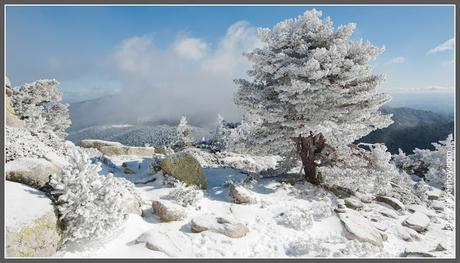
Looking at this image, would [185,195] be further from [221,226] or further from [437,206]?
[437,206]

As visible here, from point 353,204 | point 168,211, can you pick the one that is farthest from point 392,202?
point 168,211

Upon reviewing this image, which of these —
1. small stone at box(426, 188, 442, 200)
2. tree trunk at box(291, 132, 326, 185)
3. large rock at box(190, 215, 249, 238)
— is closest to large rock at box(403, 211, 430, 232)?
tree trunk at box(291, 132, 326, 185)

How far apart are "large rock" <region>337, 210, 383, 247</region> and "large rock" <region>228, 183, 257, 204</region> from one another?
10.0 ft

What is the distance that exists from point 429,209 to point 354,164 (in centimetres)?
430

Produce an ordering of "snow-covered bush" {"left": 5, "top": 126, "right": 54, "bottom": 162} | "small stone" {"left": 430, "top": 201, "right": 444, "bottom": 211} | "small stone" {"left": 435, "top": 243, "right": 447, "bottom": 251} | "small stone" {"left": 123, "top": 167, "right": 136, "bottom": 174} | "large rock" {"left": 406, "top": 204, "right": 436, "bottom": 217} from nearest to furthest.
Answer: "snow-covered bush" {"left": 5, "top": 126, "right": 54, "bottom": 162} → "small stone" {"left": 435, "top": 243, "right": 447, "bottom": 251} → "large rock" {"left": 406, "top": 204, "right": 436, "bottom": 217} → "small stone" {"left": 123, "top": 167, "right": 136, "bottom": 174} → "small stone" {"left": 430, "top": 201, "right": 444, "bottom": 211}

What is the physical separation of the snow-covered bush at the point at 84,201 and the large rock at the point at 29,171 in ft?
1.16

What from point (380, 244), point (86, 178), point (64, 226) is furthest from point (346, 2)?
point (64, 226)

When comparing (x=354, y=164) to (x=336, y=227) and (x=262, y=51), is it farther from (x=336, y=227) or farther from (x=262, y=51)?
(x=262, y=51)

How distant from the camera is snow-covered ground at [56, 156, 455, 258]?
8.80m

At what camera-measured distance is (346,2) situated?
10.1 meters

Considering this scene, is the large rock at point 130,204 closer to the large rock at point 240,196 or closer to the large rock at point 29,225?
the large rock at point 29,225

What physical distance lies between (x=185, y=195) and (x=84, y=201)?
3752 millimetres

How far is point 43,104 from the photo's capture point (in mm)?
28906

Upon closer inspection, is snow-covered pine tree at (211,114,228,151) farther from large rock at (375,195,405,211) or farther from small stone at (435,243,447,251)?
small stone at (435,243,447,251)
